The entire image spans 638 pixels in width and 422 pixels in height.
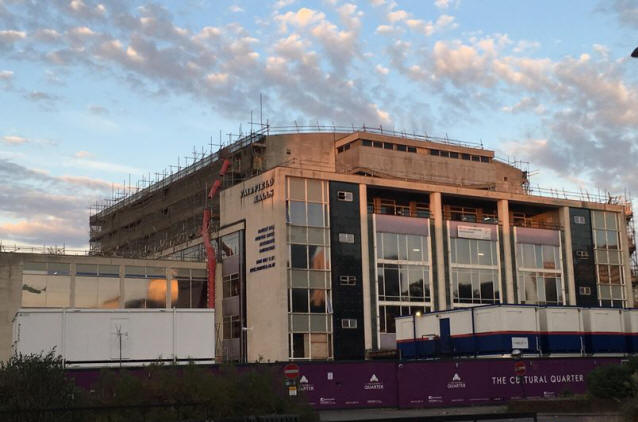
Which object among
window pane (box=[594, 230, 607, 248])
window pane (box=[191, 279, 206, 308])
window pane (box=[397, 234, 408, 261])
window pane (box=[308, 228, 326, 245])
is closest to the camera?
window pane (box=[308, 228, 326, 245])

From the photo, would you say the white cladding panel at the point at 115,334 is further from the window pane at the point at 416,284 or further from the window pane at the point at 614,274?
the window pane at the point at 614,274

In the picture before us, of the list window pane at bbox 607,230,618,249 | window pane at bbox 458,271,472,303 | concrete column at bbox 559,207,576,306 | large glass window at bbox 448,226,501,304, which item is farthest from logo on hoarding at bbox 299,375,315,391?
window pane at bbox 607,230,618,249

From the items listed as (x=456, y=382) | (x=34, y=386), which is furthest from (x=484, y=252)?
(x=34, y=386)

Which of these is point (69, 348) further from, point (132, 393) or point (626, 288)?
point (626, 288)

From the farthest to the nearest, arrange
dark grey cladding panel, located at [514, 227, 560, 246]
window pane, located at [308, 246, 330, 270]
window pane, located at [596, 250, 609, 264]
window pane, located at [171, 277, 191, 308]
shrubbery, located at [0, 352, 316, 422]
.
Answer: window pane, located at [596, 250, 609, 264] → dark grey cladding panel, located at [514, 227, 560, 246] → window pane, located at [171, 277, 191, 308] → window pane, located at [308, 246, 330, 270] → shrubbery, located at [0, 352, 316, 422]

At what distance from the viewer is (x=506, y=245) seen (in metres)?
72.2

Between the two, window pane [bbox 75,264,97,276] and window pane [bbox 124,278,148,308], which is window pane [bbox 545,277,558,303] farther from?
window pane [bbox 75,264,97,276]

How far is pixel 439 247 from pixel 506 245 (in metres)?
7.61

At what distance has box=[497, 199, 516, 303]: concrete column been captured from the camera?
7100cm

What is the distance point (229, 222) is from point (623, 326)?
31.8m

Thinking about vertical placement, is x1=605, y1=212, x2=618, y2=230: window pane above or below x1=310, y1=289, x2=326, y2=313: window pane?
above

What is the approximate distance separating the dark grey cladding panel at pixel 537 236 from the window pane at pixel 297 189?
73.0 feet

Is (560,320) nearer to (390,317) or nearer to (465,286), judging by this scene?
(390,317)

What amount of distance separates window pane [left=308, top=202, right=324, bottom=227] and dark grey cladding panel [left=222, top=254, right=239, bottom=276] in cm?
762
